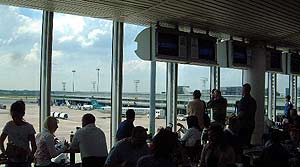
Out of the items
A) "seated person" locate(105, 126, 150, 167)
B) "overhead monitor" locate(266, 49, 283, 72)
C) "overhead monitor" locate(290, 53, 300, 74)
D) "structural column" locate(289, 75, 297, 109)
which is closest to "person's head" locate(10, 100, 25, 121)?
"seated person" locate(105, 126, 150, 167)

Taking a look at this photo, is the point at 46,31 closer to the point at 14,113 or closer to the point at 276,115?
the point at 14,113

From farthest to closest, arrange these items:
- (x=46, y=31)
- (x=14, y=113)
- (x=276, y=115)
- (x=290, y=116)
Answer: (x=276, y=115), (x=290, y=116), (x=46, y=31), (x=14, y=113)

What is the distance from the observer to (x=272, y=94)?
45.0 feet

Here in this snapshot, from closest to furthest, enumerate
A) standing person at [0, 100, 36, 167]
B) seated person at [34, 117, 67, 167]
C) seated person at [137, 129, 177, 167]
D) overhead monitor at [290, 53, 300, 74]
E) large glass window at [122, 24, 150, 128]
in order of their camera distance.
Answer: seated person at [137, 129, 177, 167]
standing person at [0, 100, 36, 167]
seated person at [34, 117, 67, 167]
large glass window at [122, 24, 150, 128]
overhead monitor at [290, 53, 300, 74]

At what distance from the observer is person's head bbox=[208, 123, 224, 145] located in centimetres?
499

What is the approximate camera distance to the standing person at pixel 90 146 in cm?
552

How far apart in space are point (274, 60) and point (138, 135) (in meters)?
7.74

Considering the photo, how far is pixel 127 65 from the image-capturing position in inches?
334

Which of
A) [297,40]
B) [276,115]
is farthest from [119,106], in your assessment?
[276,115]

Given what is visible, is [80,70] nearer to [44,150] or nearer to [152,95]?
[152,95]

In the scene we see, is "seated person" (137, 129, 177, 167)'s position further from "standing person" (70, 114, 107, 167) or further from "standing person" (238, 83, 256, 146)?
"standing person" (238, 83, 256, 146)

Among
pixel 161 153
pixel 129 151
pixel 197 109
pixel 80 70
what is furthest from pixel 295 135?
pixel 161 153

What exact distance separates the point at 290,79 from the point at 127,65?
820 centimetres

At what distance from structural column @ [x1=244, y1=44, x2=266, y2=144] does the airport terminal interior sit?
3cm
